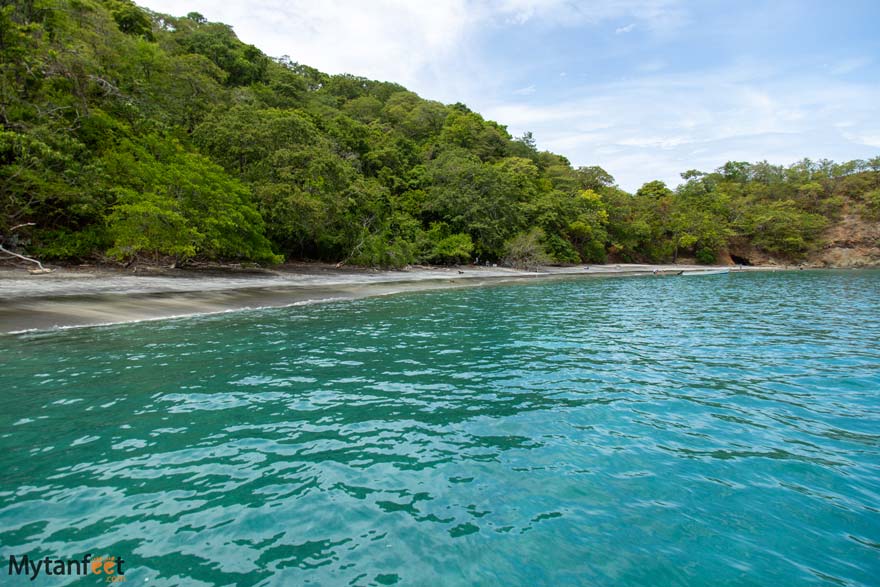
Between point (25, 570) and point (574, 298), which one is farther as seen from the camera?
point (574, 298)

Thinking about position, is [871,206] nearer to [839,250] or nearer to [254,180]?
[839,250]

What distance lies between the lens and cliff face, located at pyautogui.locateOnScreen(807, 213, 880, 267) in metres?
75.1

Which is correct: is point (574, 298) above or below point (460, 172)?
below

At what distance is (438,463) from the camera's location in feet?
18.1

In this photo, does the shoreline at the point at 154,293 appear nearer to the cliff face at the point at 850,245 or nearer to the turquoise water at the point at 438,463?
the turquoise water at the point at 438,463

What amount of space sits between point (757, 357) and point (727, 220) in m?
83.2

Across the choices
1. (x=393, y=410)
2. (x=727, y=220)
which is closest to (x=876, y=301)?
(x=393, y=410)

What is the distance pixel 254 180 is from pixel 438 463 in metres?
32.3

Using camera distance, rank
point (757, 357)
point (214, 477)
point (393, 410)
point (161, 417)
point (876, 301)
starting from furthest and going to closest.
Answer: point (876, 301)
point (757, 357)
point (393, 410)
point (161, 417)
point (214, 477)

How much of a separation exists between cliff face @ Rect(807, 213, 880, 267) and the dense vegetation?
198cm

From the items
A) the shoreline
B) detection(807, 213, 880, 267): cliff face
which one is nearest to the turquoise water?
the shoreline

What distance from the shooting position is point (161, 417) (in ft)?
22.2

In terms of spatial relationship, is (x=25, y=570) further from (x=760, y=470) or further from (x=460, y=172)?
(x=460, y=172)

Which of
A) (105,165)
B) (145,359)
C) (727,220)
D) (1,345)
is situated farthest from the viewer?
(727,220)
